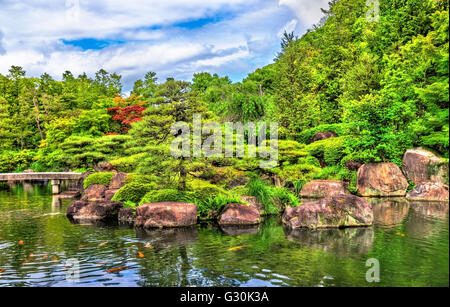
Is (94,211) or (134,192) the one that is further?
(134,192)

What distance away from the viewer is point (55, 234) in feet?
38.9

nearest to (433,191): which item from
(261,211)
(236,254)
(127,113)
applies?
(236,254)

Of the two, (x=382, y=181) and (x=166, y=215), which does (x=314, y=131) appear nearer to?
(x=382, y=181)

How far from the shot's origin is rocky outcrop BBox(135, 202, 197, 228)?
12.3 meters

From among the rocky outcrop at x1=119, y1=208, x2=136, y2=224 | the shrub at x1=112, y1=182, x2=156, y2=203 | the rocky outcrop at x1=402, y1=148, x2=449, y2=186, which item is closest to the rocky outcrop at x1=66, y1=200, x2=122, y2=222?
the rocky outcrop at x1=119, y1=208, x2=136, y2=224

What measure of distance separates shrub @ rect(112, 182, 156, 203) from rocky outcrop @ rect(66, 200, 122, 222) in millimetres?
1047

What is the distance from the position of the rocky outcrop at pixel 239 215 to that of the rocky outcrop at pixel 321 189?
20.4 feet

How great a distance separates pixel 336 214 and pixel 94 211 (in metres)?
9.30

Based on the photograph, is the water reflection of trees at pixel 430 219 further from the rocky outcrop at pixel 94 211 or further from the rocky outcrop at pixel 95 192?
the rocky outcrop at pixel 95 192

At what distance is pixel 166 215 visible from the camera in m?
12.3

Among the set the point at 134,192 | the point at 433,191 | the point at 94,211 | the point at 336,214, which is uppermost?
the point at 433,191

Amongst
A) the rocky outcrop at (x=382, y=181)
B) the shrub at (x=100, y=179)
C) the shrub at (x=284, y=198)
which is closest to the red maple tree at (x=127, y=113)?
the shrub at (x=100, y=179)

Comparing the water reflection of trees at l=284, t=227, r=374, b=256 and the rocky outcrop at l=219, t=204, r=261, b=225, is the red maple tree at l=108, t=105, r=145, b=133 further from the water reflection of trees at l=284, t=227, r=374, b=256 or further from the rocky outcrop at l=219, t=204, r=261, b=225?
the water reflection of trees at l=284, t=227, r=374, b=256

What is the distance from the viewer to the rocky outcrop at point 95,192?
775 inches
